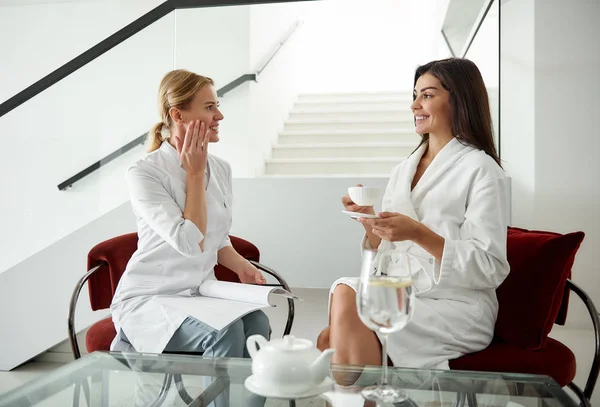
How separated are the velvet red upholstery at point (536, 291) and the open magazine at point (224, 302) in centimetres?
69

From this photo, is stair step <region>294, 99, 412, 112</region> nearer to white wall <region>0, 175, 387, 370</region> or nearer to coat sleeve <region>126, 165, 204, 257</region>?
white wall <region>0, 175, 387, 370</region>

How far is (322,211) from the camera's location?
10.0 feet

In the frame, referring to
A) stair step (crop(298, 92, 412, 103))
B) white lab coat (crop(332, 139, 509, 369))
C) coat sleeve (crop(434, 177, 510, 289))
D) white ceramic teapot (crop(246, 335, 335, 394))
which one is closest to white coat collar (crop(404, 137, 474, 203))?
white lab coat (crop(332, 139, 509, 369))

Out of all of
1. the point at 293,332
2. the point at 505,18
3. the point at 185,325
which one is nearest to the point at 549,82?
the point at 505,18

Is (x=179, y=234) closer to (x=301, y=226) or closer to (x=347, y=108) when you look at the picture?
(x=301, y=226)

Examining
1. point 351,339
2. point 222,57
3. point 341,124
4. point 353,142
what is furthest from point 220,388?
point 222,57

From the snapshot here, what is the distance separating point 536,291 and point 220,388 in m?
1.04

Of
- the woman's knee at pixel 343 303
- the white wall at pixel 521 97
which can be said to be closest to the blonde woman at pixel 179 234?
the woman's knee at pixel 343 303

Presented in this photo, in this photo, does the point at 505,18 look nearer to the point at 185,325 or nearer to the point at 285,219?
the point at 285,219

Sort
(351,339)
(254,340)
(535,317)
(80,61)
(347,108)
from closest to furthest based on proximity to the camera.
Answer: (254,340) → (351,339) → (535,317) → (80,61) → (347,108)

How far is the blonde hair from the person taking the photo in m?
2.10

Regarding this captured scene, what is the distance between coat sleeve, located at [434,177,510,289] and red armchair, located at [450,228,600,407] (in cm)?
12

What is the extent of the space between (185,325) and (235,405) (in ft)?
1.99

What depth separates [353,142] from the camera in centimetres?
332
